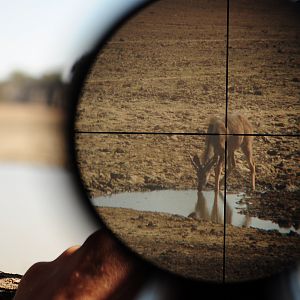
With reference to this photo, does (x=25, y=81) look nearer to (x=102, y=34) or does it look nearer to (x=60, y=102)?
(x=60, y=102)

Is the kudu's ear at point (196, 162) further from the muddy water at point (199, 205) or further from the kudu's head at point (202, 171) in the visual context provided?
the muddy water at point (199, 205)

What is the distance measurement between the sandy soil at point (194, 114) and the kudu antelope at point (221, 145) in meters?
0.04

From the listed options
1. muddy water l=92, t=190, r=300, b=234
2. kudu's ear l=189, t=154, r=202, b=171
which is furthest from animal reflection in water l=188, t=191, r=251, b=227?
kudu's ear l=189, t=154, r=202, b=171

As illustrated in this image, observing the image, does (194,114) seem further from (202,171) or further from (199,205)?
(199,205)

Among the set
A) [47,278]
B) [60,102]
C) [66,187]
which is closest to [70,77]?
[60,102]

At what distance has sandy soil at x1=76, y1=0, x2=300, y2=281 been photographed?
5.90 feet

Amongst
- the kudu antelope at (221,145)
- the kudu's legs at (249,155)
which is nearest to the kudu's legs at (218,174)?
the kudu antelope at (221,145)

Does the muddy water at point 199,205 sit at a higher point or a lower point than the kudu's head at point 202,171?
lower

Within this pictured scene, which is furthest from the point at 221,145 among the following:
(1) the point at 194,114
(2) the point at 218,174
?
(1) the point at 194,114

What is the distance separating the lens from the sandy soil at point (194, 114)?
1.80 m

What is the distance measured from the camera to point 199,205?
1812mm

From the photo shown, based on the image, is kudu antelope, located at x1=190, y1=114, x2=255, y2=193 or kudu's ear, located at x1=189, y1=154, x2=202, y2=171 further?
kudu's ear, located at x1=189, y1=154, x2=202, y2=171

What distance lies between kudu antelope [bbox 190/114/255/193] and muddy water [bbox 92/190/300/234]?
0.17 feet

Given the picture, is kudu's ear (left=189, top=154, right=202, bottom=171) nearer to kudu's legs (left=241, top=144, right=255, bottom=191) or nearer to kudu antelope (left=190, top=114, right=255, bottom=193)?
kudu antelope (left=190, top=114, right=255, bottom=193)
